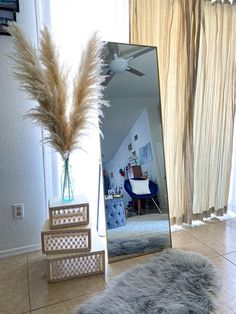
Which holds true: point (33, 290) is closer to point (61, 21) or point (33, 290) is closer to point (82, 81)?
point (82, 81)

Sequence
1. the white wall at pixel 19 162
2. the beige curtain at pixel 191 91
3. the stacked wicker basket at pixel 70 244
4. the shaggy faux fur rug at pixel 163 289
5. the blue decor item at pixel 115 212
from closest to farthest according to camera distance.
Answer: the shaggy faux fur rug at pixel 163 289, the stacked wicker basket at pixel 70 244, the white wall at pixel 19 162, the blue decor item at pixel 115 212, the beige curtain at pixel 191 91

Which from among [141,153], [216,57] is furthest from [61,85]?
[216,57]

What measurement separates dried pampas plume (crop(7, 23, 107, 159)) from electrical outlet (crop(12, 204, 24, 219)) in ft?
2.01

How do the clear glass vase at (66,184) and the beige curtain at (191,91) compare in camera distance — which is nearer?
the clear glass vase at (66,184)

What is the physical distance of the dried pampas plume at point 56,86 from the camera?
4.61 feet

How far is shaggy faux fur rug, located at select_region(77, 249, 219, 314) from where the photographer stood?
1302 mm

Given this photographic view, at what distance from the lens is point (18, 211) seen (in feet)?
6.14

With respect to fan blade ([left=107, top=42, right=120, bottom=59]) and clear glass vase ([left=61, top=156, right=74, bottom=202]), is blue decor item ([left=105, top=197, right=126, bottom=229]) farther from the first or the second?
fan blade ([left=107, top=42, right=120, bottom=59])

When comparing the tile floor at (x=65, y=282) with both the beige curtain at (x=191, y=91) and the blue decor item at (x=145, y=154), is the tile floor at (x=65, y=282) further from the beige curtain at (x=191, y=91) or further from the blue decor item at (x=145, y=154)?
the blue decor item at (x=145, y=154)

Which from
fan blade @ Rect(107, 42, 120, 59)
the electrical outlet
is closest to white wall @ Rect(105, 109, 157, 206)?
fan blade @ Rect(107, 42, 120, 59)

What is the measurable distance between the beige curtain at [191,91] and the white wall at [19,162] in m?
0.92

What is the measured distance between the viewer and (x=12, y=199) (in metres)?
1.84

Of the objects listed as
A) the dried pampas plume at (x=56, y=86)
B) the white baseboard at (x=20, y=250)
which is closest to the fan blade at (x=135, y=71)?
the dried pampas plume at (x=56, y=86)

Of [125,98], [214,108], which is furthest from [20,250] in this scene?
[214,108]
